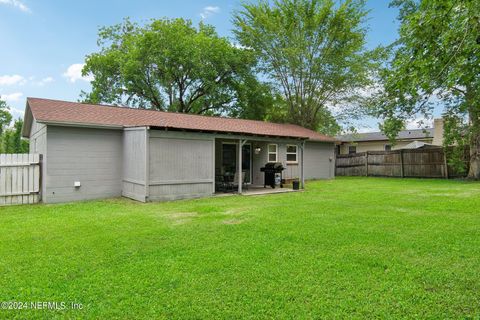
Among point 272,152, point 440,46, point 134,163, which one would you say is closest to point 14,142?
point 134,163

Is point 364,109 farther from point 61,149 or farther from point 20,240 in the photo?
point 20,240

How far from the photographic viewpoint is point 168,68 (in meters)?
23.0

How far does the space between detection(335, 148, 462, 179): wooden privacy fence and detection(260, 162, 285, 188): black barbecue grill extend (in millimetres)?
9302

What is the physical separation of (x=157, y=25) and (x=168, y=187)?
1763 centimetres

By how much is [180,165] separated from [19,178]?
472 centimetres

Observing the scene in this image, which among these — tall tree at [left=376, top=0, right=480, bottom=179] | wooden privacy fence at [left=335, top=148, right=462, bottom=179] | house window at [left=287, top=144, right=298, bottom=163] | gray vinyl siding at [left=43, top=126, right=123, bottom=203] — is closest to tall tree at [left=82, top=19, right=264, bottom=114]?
house window at [left=287, top=144, right=298, bottom=163]

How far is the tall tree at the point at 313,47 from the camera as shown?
2068 cm

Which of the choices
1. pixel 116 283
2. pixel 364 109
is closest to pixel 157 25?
pixel 364 109

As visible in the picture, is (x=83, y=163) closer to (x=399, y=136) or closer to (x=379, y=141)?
(x=379, y=141)

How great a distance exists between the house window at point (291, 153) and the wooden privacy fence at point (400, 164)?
22.5 feet

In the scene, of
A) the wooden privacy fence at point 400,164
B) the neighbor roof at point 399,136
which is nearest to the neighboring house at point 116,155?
the wooden privacy fence at point 400,164

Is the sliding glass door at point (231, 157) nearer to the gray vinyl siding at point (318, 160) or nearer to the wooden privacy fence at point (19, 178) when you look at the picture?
the gray vinyl siding at point (318, 160)

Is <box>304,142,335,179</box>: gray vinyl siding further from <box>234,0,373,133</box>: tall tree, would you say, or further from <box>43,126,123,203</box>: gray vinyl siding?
<box>43,126,123,203</box>: gray vinyl siding

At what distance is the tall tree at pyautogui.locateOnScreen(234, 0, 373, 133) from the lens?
67.9 ft
